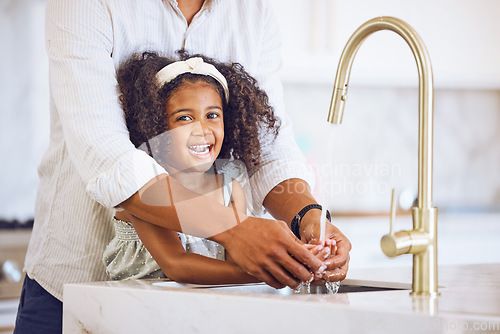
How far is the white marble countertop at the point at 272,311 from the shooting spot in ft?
1.69

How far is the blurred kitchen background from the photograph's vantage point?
215 centimetres

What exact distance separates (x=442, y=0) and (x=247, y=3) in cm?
180

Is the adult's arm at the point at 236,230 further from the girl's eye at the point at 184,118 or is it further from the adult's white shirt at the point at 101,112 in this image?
the girl's eye at the point at 184,118

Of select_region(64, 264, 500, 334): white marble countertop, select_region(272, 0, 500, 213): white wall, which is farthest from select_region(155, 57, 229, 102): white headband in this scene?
select_region(272, 0, 500, 213): white wall

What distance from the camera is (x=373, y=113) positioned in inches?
112

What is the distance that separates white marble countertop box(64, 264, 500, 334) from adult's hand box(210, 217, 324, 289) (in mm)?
76

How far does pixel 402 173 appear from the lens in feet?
9.57

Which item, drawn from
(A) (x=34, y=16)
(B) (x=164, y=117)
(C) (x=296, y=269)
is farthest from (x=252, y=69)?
(A) (x=34, y=16)

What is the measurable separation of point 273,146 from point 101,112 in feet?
1.17

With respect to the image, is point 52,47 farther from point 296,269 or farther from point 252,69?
point 296,269

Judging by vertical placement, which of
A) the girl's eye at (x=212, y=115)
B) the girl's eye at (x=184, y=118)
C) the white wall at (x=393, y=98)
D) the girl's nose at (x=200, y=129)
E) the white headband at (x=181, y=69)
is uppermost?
the white wall at (x=393, y=98)

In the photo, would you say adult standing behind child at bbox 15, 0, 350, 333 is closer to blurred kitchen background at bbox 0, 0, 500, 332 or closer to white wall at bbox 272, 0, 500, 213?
blurred kitchen background at bbox 0, 0, 500, 332

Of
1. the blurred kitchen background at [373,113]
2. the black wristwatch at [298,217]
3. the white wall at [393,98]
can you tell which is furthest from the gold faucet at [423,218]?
the white wall at [393,98]

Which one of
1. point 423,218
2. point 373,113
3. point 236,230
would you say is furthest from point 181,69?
point 373,113
